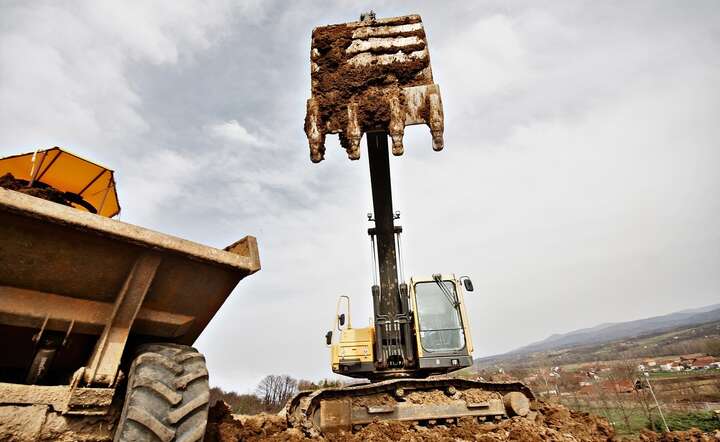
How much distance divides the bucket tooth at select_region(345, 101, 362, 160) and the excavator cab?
2.98 meters

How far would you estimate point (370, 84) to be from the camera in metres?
3.56

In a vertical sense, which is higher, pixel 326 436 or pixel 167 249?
pixel 167 249

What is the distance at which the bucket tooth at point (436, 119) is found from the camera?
3203mm

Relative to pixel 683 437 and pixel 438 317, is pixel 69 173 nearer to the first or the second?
pixel 438 317

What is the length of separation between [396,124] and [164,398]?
2.63 m

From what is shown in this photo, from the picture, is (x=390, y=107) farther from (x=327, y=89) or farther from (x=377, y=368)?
(x=377, y=368)

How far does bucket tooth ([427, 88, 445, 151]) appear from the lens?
10.5ft

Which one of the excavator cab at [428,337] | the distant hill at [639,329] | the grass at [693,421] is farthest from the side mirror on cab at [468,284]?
the distant hill at [639,329]

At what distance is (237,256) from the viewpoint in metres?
2.06

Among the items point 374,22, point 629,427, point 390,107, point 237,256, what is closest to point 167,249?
point 237,256

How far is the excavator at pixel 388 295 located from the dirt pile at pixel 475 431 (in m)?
0.14

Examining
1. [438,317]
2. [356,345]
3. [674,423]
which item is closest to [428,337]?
[438,317]

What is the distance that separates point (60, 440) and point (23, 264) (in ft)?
2.53

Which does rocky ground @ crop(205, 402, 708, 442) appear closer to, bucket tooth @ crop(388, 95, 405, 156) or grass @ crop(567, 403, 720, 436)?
bucket tooth @ crop(388, 95, 405, 156)
